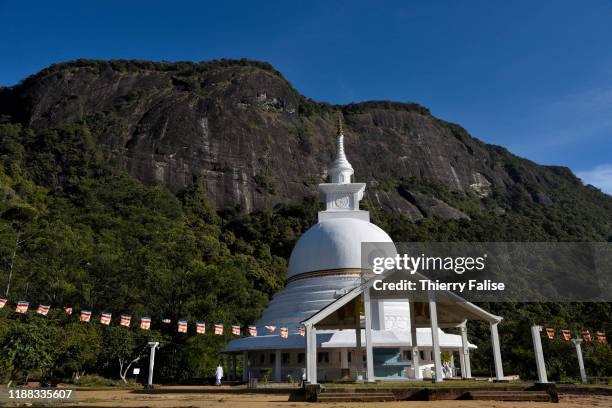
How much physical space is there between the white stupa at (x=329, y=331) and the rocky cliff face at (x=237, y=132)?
6178 centimetres

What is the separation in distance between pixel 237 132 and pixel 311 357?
272 feet

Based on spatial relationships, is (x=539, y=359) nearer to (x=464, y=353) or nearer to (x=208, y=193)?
(x=464, y=353)

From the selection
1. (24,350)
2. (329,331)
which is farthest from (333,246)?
(24,350)

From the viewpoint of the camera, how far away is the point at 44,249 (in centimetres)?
3794

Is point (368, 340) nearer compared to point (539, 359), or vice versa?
point (539, 359)

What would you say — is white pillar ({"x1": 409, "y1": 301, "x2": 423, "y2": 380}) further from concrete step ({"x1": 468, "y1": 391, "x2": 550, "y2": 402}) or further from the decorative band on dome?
concrete step ({"x1": 468, "y1": 391, "x2": 550, "y2": 402})

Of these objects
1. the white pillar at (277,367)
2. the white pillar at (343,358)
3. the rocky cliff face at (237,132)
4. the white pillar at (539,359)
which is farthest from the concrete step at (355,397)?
the rocky cliff face at (237,132)

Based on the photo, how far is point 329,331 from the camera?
23797mm

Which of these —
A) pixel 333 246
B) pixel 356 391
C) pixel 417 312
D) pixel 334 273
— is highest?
pixel 333 246

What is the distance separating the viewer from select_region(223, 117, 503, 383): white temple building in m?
20.3

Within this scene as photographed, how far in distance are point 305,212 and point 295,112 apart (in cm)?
3521

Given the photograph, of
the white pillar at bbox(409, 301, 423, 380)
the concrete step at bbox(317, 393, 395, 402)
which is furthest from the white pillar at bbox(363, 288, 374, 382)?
the concrete step at bbox(317, 393, 395, 402)

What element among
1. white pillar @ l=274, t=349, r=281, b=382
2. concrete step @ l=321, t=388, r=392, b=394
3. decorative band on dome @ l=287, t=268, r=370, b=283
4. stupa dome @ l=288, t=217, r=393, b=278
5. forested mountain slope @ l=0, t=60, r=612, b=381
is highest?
forested mountain slope @ l=0, t=60, r=612, b=381

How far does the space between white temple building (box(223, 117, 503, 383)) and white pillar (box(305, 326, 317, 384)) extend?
3 centimetres
